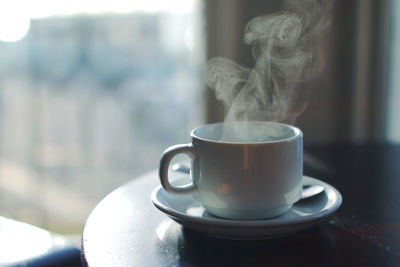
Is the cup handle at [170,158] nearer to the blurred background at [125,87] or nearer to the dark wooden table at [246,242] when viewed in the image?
the dark wooden table at [246,242]

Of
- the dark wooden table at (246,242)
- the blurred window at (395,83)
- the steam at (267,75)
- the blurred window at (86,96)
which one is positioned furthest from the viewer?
the blurred window at (86,96)

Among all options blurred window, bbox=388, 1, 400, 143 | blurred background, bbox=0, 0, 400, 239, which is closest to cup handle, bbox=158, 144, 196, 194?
blurred background, bbox=0, 0, 400, 239

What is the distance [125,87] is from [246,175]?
1.29m

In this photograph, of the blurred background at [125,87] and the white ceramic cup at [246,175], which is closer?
the white ceramic cup at [246,175]

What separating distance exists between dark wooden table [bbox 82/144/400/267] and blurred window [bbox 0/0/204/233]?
3.49 feet

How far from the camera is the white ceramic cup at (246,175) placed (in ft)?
1.76

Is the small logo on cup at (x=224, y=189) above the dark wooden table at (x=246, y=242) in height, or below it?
above

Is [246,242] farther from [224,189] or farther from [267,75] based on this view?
[267,75]

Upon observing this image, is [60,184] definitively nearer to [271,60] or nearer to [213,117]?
[213,117]

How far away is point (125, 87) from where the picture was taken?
176 centimetres

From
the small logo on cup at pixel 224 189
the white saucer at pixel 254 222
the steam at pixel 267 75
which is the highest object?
the steam at pixel 267 75

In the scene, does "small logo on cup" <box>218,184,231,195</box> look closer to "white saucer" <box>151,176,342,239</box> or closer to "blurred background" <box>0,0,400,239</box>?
"white saucer" <box>151,176,342,239</box>

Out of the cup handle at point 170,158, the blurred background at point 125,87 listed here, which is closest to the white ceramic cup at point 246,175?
the cup handle at point 170,158

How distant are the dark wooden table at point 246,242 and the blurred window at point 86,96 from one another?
1062mm
